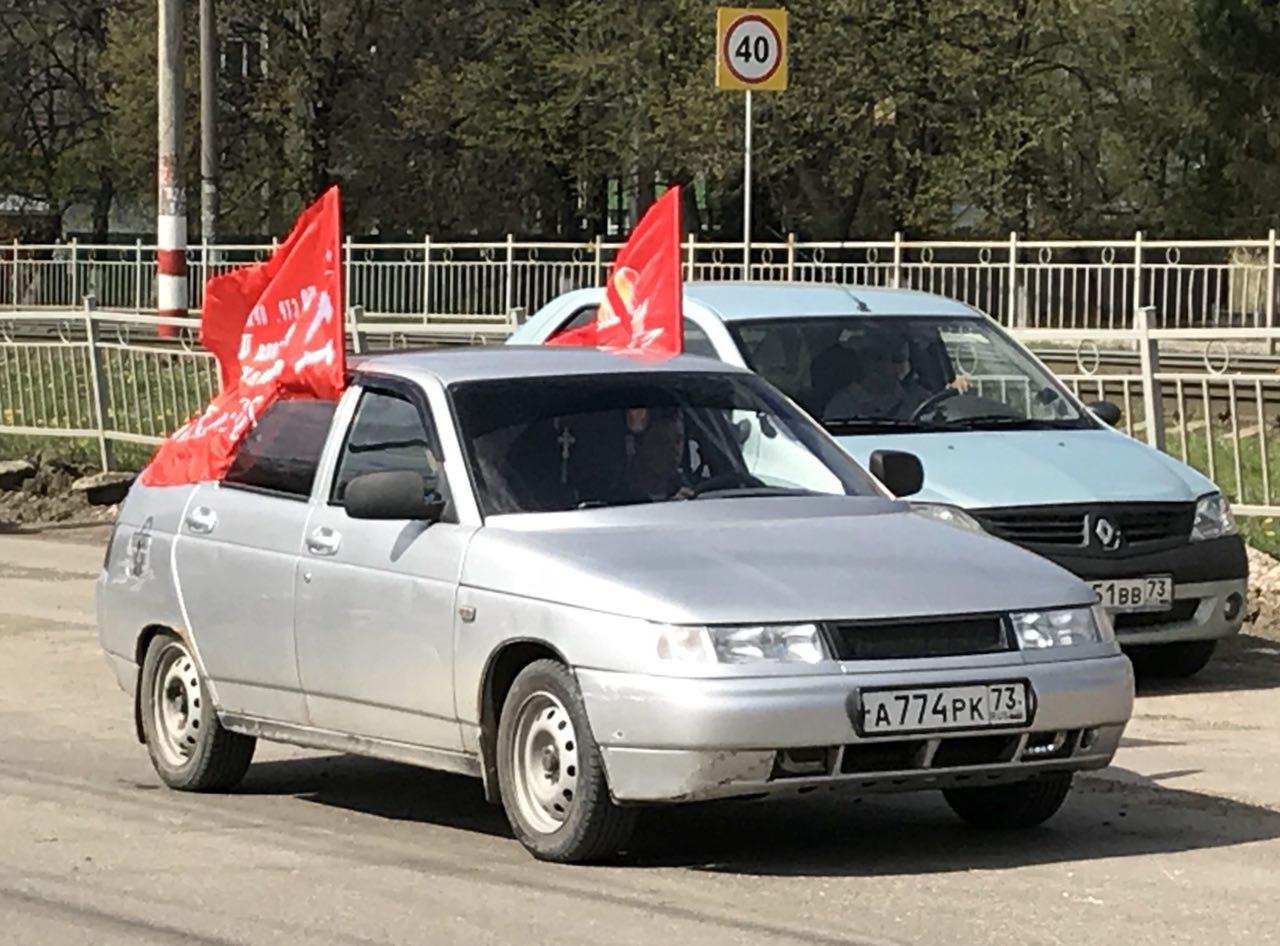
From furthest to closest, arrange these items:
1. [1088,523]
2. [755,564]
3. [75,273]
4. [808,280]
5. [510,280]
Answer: [75,273], [510,280], [808,280], [1088,523], [755,564]

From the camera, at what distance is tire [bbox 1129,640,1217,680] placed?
39.7 ft

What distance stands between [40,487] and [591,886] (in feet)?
48.0

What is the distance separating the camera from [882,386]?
1244cm

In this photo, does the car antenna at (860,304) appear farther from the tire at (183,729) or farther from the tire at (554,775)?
the tire at (554,775)

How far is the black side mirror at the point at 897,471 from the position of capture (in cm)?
924

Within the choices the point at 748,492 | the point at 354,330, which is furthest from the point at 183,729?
the point at 354,330

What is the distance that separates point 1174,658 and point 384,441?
455 centimetres

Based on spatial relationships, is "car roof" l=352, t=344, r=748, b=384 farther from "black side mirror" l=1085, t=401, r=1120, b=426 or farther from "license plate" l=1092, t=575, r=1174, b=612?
"black side mirror" l=1085, t=401, r=1120, b=426

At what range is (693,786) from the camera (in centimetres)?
742

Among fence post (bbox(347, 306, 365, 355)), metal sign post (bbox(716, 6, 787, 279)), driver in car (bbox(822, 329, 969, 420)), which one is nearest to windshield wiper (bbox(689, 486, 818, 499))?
driver in car (bbox(822, 329, 969, 420))

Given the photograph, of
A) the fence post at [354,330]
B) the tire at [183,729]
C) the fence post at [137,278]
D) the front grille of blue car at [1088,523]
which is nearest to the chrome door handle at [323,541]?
the tire at [183,729]

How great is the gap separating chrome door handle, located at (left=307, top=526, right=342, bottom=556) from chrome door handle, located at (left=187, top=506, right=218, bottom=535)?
23.6 inches

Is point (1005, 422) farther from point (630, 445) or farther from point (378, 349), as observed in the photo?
point (378, 349)

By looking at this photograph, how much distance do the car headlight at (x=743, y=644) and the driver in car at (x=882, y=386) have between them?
189 inches
